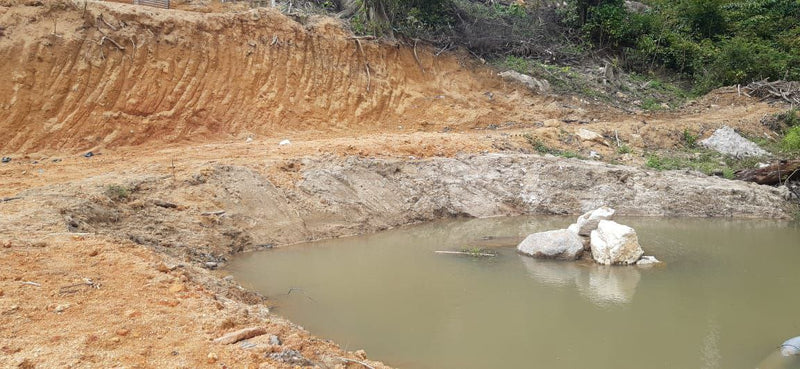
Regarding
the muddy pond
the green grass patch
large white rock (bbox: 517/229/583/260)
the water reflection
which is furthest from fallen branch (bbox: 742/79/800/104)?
the water reflection

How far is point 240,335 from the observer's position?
369cm

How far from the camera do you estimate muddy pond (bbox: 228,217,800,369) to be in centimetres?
490

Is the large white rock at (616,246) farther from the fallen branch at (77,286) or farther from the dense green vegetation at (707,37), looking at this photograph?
the dense green vegetation at (707,37)

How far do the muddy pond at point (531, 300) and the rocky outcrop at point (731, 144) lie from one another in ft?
13.7

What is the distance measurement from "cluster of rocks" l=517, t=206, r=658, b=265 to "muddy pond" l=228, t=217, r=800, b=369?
18cm

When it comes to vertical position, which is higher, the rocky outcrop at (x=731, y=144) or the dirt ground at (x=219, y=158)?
the rocky outcrop at (x=731, y=144)

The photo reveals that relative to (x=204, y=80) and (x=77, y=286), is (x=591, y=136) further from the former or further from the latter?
(x=77, y=286)

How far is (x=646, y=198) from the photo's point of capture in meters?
10.7

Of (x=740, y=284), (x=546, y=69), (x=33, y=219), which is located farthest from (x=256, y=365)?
(x=546, y=69)

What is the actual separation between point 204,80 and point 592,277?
27.4 feet

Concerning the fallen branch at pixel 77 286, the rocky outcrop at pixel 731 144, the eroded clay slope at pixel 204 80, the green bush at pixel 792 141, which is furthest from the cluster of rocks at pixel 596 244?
the green bush at pixel 792 141

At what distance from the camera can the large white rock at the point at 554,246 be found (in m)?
7.75

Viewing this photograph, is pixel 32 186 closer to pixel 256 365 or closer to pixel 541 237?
pixel 256 365

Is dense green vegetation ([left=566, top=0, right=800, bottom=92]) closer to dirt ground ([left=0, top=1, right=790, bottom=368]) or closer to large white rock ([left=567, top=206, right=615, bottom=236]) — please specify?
dirt ground ([left=0, top=1, right=790, bottom=368])
